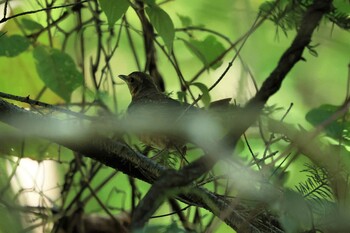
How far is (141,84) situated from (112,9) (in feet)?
4.27

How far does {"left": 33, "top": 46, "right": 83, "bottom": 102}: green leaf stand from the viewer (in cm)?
285

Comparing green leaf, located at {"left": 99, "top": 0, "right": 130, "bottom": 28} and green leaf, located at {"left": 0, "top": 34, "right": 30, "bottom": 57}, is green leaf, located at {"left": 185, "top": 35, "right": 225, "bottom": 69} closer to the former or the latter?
green leaf, located at {"left": 0, "top": 34, "right": 30, "bottom": 57}

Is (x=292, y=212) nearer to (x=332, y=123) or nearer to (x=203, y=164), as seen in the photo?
(x=203, y=164)

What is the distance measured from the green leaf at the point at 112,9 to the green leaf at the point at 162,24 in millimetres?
137

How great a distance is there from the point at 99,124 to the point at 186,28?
1.33 meters

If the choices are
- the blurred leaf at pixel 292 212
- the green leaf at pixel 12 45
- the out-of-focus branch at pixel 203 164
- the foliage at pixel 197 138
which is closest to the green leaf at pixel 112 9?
the foliage at pixel 197 138

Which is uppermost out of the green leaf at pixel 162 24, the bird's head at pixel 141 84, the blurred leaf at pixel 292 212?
the bird's head at pixel 141 84

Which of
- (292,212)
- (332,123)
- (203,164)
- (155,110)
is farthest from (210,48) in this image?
(203,164)

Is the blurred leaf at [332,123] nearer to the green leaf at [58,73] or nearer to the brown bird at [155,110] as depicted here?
the brown bird at [155,110]

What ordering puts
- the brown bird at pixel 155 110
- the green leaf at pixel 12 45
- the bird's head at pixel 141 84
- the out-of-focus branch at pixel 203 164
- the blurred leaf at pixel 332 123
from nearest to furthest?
the out-of-focus branch at pixel 203 164 < the brown bird at pixel 155 110 < the blurred leaf at pixel 332 123 < the green leaf at pixel 12 45 < the bird's head at pixel 141 84

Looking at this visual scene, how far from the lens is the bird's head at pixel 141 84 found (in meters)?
3.29

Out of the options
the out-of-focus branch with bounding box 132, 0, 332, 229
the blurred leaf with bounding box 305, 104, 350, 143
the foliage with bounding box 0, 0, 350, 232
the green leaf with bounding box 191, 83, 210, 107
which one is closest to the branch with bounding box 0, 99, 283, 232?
the foliage with bounding box 0, 0, 350, 232

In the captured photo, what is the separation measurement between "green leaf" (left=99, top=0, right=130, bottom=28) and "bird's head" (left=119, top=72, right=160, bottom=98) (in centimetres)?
103

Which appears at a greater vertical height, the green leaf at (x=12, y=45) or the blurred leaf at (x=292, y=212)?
the green leaf at (x=12, y=45)
